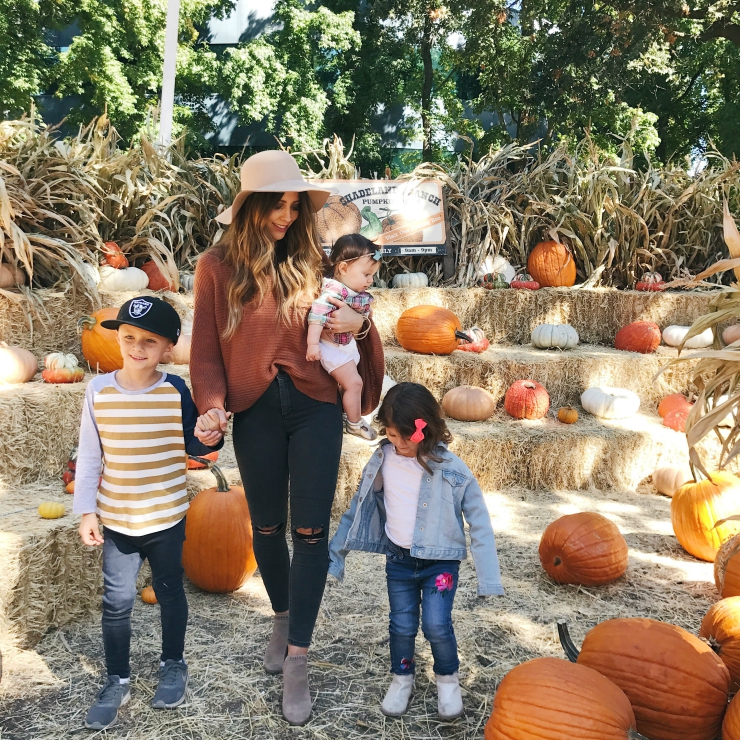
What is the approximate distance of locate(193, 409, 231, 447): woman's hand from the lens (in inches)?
83.0

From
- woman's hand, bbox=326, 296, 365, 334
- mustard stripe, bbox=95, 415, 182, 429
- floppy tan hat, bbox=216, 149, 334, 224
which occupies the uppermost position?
floppy tan hat, bbox=216, 149, 334, 224

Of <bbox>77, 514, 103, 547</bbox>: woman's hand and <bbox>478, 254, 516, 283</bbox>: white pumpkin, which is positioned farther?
<bbox>478, 254, 516, 283</bbox>: white pumpkin

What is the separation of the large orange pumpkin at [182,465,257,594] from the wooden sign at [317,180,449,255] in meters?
3.50

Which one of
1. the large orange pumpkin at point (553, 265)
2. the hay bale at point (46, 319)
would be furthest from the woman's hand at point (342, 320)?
the large orange pumpkin at point (553, 265)

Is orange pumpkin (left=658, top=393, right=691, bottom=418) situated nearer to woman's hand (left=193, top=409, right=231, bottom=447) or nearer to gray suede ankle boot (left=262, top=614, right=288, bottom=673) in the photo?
gray suede ankle boot (left=262, top=614, right=288, bottom=673)

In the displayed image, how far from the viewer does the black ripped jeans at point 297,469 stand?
2.21m

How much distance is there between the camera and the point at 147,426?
2.23 meters

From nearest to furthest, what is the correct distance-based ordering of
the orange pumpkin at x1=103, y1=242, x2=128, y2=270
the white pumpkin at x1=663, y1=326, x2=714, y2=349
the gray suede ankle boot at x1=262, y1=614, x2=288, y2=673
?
the gray suede ankle boot at x1=262, y1=614, x2=288, y2=673, the orange pumpkin at x1=103, y1=242, x2=128, y2=270, the white pumpkin at x1=663, y1=326, x2=714, y2=349

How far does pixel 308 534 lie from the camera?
2230 millimetres

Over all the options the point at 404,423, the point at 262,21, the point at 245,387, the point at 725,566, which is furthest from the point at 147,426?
the point at 262,21

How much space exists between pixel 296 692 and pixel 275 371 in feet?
3.52

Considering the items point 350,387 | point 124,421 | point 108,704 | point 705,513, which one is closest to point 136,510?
point 124,421

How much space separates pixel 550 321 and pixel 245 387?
4.85 metres

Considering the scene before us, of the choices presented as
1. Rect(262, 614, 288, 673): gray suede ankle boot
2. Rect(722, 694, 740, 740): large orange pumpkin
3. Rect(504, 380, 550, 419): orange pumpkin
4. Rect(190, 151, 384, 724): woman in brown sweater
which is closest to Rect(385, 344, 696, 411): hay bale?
Rect(504, 380, 550, 419): orange pumpkin
